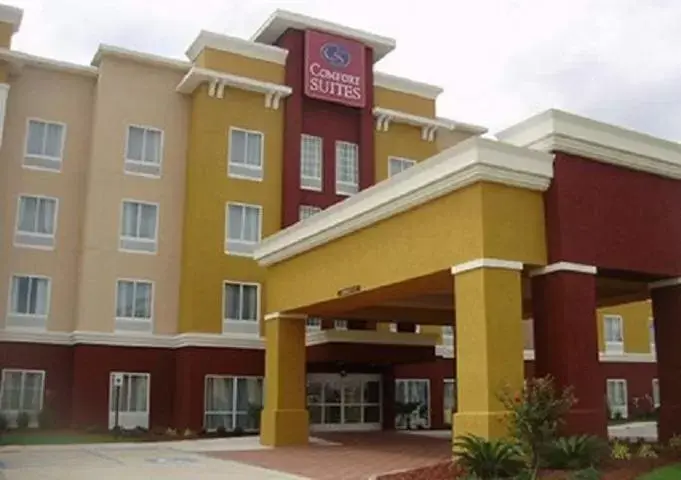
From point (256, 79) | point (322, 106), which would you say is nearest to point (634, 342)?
point (322, 106)

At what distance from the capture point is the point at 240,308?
32719mm

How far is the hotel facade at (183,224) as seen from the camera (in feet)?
100

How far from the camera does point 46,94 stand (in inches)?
1276

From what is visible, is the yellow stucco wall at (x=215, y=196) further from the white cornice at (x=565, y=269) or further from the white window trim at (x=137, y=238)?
the white cornice at (x=565, y=269)

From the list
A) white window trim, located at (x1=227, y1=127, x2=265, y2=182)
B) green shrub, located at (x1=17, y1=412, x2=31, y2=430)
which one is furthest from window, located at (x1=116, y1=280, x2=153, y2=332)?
white window trim, located at (x1=227, y1=127, x2=265, y2=182)

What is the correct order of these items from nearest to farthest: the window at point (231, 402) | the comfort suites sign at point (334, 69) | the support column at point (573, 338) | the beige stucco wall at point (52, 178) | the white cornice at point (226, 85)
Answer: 1. the support column at point (573, 338)
2. the beige stucco wall at point (52, 178)
3. the window at point (231, 402)
4. the white cornice at point (226, 85)
5. the comfort suites sign at point (334, 69)

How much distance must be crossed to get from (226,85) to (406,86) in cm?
918

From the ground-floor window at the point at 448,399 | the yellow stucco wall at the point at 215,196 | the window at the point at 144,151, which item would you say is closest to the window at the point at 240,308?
the yellow stucco wall at the point at 215,196

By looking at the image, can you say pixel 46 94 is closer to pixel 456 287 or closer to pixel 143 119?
pixel 143 119

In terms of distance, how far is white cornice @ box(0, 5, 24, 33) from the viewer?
3134cm

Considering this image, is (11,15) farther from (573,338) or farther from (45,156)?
(573,338)

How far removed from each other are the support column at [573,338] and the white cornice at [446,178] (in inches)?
78.7

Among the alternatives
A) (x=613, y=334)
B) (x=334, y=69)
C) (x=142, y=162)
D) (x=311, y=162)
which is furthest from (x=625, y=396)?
(x=142, y=162)

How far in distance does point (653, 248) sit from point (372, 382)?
17419 mm
